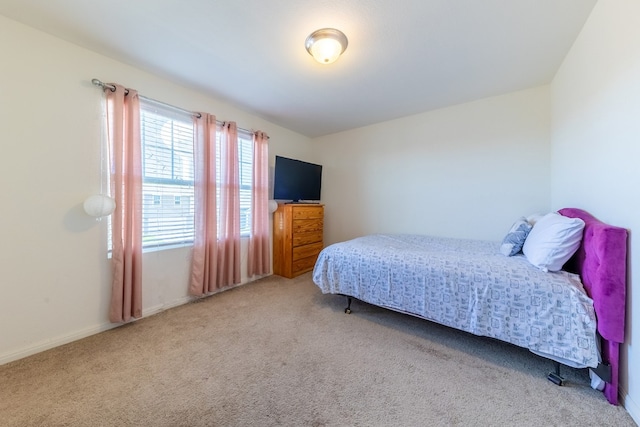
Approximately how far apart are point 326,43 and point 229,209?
2.05 m

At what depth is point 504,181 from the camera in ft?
9.14

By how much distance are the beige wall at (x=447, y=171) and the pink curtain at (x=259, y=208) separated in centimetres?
130

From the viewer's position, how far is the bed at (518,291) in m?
1.25

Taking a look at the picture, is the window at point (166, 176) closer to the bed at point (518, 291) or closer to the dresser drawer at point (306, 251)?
the dresser drawer at point (306, 251)

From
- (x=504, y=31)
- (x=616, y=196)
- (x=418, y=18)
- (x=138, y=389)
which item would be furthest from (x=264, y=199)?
(x=616, y=196)

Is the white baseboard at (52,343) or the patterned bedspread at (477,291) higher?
the patterned bedspread at (477,291)

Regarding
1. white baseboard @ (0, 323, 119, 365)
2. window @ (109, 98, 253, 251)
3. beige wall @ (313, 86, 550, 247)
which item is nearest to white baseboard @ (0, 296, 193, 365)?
white baseboard @ (0, 323, 119, 365)

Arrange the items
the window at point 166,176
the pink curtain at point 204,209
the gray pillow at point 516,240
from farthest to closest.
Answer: the pink curtain at point 204,209, the window at point 166,176, the gray pillow at point 516,240

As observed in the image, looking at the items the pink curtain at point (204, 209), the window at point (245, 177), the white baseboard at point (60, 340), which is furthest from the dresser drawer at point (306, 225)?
the white baseboard at point (60, 340)

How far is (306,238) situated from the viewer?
3709mm

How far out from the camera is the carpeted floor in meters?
1.21

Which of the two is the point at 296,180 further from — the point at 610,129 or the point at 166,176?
the point at 610,129

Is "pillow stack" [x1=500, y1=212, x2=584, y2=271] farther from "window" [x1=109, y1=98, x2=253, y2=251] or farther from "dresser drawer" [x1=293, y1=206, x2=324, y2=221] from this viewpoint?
"window" [x1=109, y1=98, x2=253, y2=251]

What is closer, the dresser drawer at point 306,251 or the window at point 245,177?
the window at point 245,177
